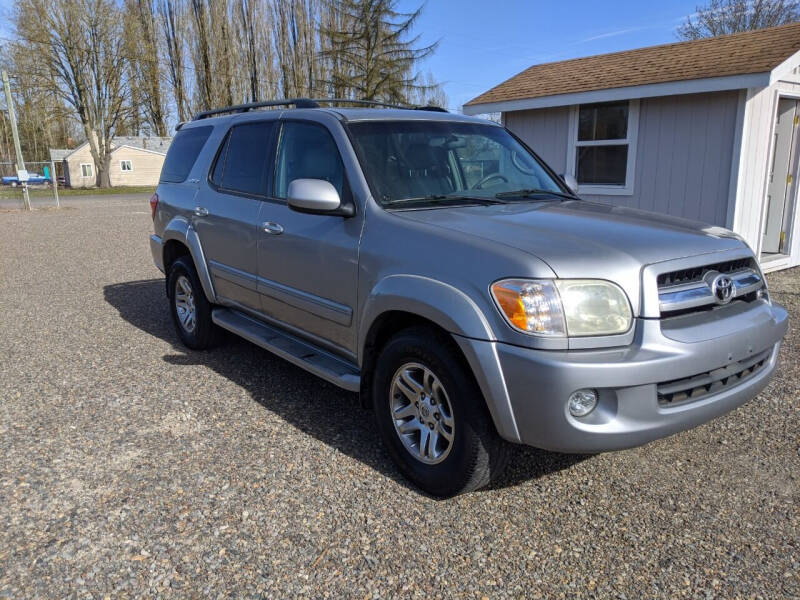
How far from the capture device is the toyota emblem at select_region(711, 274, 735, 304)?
118 inches

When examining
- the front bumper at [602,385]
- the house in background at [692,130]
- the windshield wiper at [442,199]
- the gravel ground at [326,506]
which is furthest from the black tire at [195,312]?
the house in background at [692,130]

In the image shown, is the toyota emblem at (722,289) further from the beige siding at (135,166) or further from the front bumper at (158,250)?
the beige siding at (135,166)

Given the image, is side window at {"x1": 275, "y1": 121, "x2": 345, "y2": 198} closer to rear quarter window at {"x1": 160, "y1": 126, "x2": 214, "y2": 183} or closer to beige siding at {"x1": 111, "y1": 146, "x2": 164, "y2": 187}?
rear quarter window at {"x1": 160, "y1": 126, "x2": 214, "y2": 183}

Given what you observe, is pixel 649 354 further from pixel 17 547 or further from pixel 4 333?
pixel 4 333

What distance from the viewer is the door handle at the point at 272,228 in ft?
13.6

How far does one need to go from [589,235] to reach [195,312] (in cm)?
358

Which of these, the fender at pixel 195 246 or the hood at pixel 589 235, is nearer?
the hood at pixel 589 235

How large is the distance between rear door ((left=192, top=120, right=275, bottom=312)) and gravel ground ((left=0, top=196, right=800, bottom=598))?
770 mm

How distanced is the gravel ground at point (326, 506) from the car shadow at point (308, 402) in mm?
20

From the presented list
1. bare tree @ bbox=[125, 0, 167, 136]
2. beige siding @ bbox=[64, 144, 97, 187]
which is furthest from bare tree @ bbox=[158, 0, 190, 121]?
beige siding @ bbox=[64, 144, 97, 187]

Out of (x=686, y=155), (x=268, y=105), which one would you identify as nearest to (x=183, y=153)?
(x=268, y=105)

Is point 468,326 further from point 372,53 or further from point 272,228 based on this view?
point 372,53

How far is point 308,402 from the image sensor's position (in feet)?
14.7

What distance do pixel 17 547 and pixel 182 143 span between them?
157 inches
